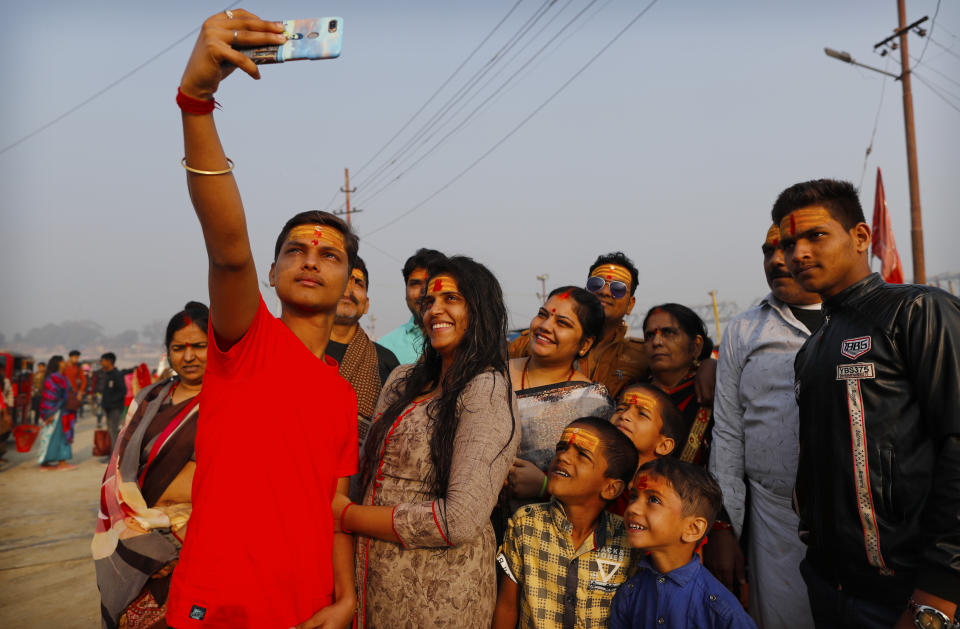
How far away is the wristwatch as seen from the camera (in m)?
1.68

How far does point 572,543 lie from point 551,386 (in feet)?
2.95

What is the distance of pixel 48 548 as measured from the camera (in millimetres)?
6781

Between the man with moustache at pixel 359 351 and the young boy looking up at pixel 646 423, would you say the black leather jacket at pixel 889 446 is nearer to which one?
the young boy looking up at pixel 646 423

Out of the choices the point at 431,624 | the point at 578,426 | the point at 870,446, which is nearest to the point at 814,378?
the point at 870,446

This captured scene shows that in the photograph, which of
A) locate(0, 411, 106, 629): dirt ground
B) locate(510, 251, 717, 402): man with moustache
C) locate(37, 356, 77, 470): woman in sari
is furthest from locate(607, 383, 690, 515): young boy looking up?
locate(37, 356, 77, 470): woman in sari

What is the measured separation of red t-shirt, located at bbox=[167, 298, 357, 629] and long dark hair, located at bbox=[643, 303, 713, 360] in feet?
8.05

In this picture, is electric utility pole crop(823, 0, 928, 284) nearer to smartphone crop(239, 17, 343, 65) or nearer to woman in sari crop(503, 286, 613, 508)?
woman in sari crop(503, 286, 613, 508)

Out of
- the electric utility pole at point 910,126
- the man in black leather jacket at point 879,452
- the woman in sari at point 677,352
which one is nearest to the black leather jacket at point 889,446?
the man in black leather jacket at point 879,452

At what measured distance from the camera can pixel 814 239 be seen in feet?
7.64

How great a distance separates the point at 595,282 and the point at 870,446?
2.53 m

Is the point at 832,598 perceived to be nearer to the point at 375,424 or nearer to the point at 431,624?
the point at 431,624

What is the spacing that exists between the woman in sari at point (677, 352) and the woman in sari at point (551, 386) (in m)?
0.37

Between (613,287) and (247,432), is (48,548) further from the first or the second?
(247,432)

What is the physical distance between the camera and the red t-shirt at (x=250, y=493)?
154 centimetres
